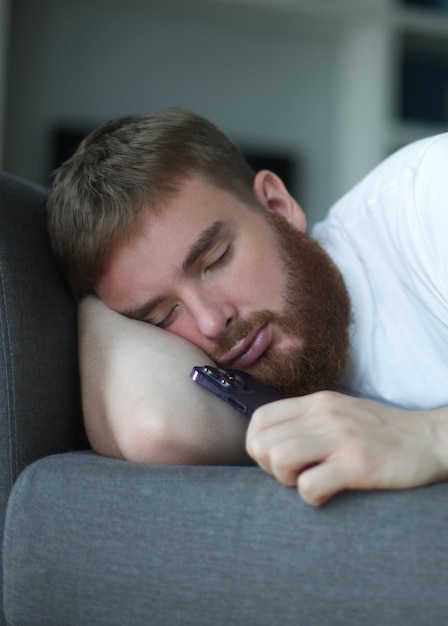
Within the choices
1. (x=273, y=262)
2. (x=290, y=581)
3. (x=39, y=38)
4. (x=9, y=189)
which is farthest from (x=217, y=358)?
(x=39, y=38)

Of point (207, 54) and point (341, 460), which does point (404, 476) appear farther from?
point (207, 54)

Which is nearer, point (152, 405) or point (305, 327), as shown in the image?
point (152, 405)

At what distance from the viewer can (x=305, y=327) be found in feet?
3.99

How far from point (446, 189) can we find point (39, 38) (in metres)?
2.84

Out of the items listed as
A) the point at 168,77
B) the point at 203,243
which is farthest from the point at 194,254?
the point at 168,77

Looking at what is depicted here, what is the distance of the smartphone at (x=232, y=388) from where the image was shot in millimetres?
923

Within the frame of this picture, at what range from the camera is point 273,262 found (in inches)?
49.5

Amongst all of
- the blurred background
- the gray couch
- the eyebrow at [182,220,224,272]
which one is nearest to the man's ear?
the eyebrow at [182,220,224,272]

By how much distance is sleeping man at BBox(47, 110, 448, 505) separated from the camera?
1024mm

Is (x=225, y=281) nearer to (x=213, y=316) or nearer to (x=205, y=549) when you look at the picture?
(x=213, y=316)

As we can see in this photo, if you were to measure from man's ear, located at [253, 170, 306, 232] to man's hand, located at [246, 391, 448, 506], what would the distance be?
73 centimetres

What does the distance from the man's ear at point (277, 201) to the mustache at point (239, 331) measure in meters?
0.31

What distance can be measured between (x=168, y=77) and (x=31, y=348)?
2928mm

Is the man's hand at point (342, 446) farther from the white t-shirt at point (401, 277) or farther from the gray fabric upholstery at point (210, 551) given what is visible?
the white t-shirt at point (401, 277)
